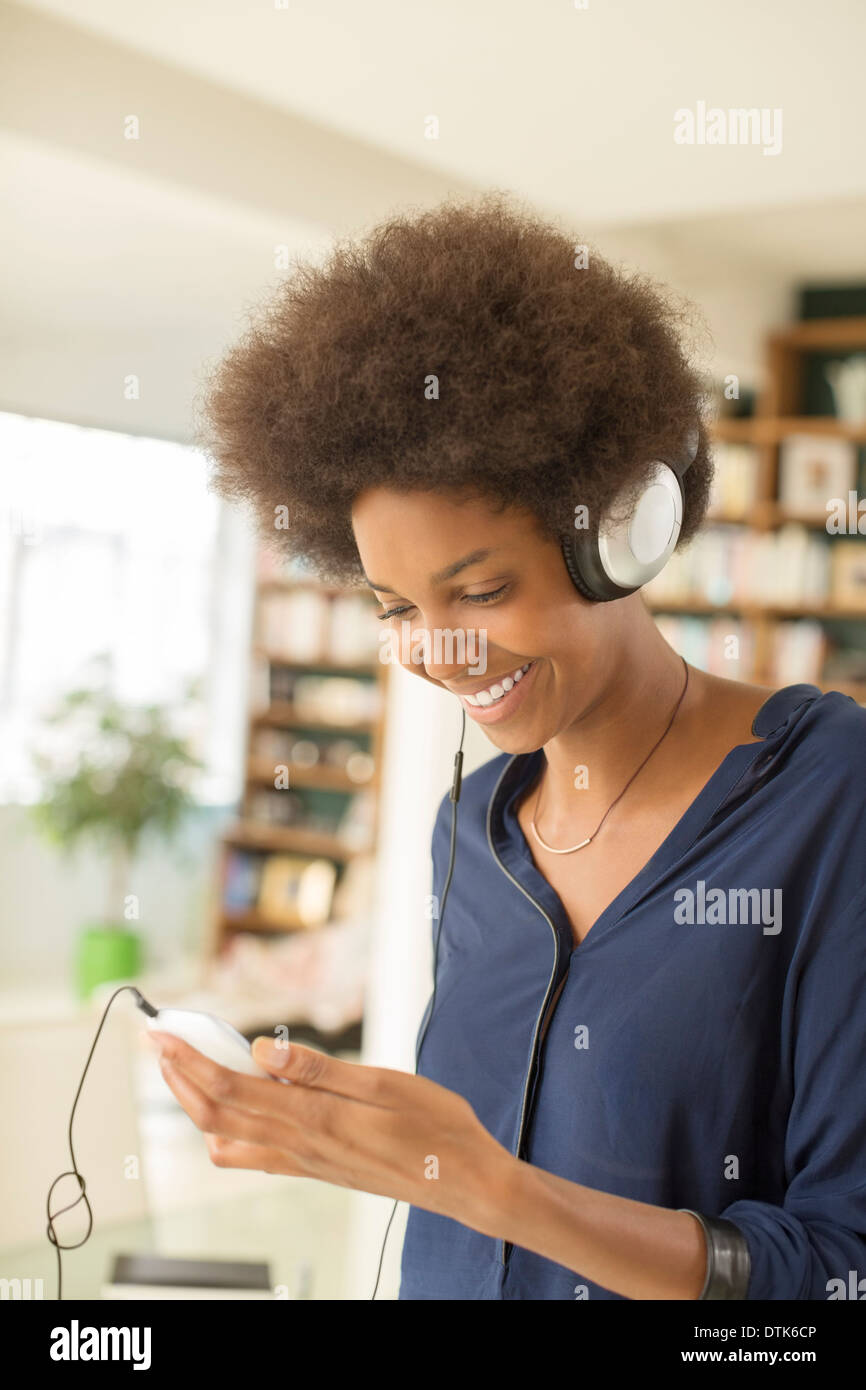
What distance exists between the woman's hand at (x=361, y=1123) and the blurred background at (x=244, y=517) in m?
0.71

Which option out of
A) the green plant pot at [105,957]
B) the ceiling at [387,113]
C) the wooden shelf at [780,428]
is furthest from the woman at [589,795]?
the green plant pot at [105,957]

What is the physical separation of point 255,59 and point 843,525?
3046 mm

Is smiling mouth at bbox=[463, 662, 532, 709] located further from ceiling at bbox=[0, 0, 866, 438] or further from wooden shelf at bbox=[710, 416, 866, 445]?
wooden shelf at bbox=[710, 416, 866, 445]

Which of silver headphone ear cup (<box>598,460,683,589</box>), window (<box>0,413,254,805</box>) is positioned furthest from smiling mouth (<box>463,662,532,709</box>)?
window (<box>0,413,254,805</box>)

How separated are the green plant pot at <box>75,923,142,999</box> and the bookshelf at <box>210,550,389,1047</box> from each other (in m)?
0.46

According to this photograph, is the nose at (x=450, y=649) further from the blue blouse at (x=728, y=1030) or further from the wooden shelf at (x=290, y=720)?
the wooden shelf at (x=290, y=720)

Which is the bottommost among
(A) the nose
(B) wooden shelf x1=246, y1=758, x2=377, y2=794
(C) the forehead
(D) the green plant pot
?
(D) the green plant pot

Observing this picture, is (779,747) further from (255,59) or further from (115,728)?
(115,728)

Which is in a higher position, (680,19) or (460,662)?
(680,19)

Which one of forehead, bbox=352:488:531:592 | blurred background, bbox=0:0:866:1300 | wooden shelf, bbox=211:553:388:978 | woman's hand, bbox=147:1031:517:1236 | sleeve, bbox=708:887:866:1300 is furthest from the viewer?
wooden shelf, bbox=211:553:388:978

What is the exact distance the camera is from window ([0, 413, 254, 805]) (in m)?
6.35

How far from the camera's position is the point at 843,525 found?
16.7ft

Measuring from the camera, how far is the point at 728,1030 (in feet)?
3.10

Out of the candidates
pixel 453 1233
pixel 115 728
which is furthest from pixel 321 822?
pixel 453 1233
